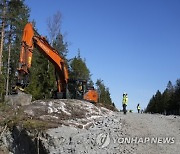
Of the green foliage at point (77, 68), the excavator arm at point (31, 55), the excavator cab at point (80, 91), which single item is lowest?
the excavator cab at point (80, 91)

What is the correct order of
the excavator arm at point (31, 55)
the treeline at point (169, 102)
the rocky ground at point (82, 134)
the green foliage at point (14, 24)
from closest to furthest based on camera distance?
the rocky ground at point (82, 134)
the excavator arm at point (31, 55)
the green foliage at point (14, 24)
the treeline at point (169, 102)

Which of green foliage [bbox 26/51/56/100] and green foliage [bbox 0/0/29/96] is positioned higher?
green foliage [bbox 0/0/29/96]

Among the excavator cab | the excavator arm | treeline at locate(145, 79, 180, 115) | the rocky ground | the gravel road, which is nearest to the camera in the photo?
the gravel road

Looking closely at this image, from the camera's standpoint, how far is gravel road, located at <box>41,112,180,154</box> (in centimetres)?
1191

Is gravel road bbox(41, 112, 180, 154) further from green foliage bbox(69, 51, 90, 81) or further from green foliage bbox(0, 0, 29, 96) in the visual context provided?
green foliage bbox(69, 51, 90, 81)

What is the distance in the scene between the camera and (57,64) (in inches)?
848

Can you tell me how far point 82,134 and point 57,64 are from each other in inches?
377

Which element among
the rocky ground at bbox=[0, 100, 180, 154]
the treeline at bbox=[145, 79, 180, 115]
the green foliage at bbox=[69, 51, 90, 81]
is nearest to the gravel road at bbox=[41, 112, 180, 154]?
the rocky ground at bbox=[0, 100, 180, 154]

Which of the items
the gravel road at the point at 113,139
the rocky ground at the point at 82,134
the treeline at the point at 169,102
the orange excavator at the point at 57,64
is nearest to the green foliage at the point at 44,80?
the orange excavator at the point at 57,64

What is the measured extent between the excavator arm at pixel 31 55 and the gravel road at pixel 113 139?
4.48 metres

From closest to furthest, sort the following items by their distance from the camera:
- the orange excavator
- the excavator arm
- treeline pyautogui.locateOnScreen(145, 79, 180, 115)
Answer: the excavator arm
the orange excavator
treeline pyautogui.locateOnScreen(145, 79, 180, 115)

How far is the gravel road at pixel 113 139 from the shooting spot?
469 inches

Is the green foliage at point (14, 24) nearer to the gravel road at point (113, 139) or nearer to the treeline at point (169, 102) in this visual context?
the gravel road at point (113, 139)

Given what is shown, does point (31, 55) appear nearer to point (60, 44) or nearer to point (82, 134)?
point (82, 134)
